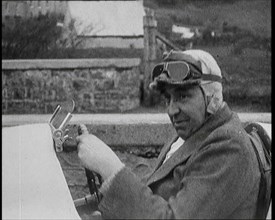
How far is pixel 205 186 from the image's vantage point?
1.72m

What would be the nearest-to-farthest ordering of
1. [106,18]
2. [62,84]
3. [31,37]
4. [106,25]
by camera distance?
[62,84] → [106,25] → [31,37] → [106,18]

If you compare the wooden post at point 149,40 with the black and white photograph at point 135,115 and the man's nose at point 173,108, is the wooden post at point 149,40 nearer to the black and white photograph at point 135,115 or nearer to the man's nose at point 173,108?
the black and white photograph at point 135,115

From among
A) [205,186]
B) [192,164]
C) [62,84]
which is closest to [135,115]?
[192,164]

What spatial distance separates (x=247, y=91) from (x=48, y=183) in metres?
8.82

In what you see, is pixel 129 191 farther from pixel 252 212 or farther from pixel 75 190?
pixel 75 190

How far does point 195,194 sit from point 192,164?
0.43 feet

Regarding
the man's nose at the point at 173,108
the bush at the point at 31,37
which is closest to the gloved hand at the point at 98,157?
the man's nose at the point at 173,108

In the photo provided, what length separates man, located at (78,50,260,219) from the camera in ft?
5.61

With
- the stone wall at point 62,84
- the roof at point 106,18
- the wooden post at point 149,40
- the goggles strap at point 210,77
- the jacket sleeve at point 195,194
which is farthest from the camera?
the roof at point 106,18

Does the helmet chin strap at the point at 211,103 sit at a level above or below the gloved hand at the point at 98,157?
above

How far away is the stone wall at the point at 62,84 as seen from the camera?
8.80 meters

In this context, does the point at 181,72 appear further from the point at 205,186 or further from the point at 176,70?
the point at 205,186

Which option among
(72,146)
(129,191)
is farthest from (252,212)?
(72,146)

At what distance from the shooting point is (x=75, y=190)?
433 centimetres
